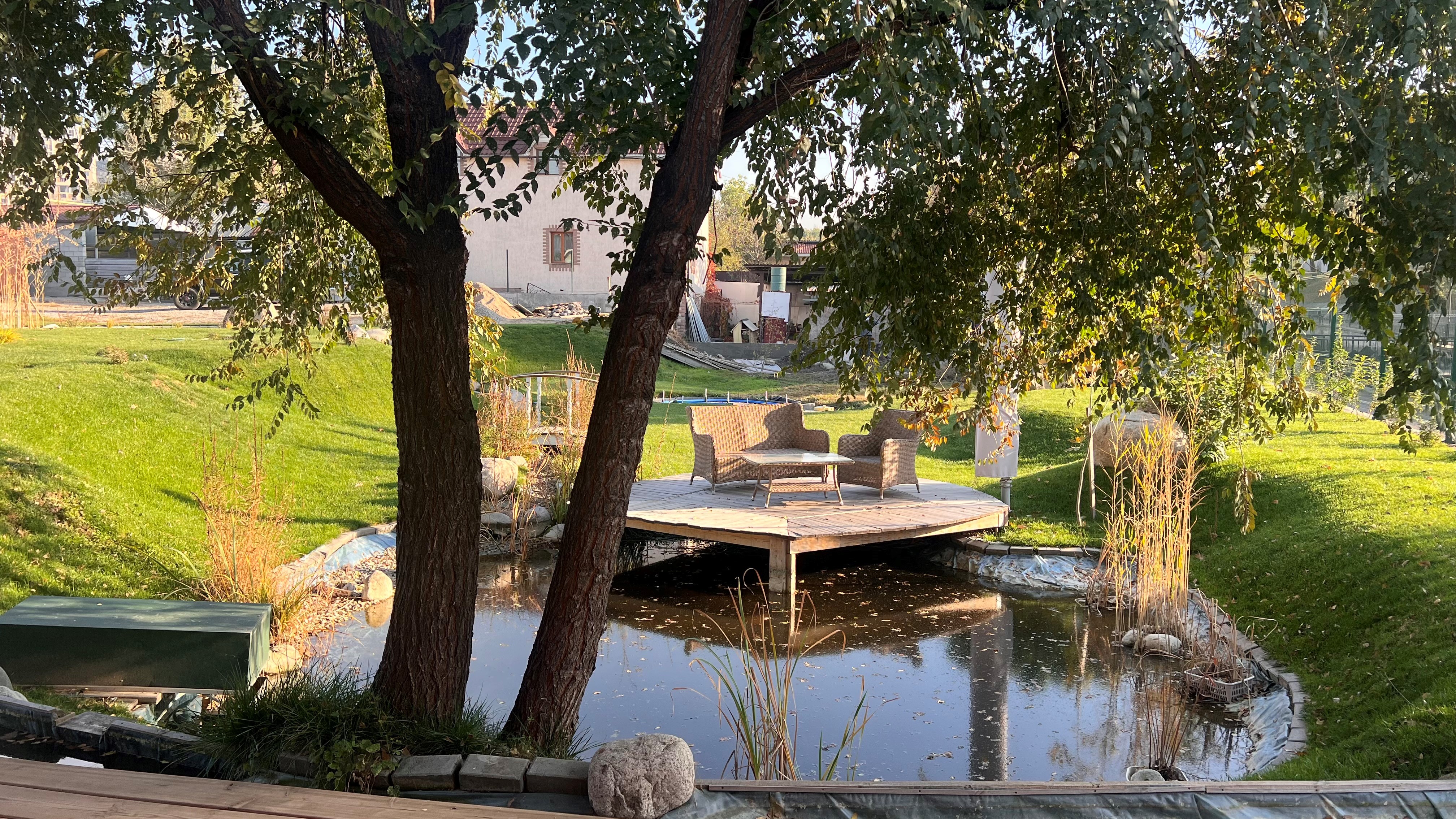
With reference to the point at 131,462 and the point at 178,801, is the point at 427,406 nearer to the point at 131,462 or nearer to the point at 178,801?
the point at 178,801

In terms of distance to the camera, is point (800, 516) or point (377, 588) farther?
point (800, 516)

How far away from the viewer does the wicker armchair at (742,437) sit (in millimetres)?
9461

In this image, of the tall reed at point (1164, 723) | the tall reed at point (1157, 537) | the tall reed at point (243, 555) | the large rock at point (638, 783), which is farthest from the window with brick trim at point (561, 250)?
the large rock at point (638, 783)

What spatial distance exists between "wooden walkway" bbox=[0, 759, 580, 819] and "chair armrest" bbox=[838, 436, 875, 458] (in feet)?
23.5

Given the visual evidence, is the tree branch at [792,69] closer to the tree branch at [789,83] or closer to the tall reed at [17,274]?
the tree branch at [789,83]

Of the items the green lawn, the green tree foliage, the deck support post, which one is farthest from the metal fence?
the green tree foliage

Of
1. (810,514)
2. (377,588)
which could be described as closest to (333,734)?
(377,588)

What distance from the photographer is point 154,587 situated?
638cm

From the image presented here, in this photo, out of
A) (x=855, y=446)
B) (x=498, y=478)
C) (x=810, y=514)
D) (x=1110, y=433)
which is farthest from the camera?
(x=1110, y=433)

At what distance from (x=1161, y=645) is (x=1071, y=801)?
391 cm

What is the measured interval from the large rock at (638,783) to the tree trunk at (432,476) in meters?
0.83

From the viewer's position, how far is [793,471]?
9148 millimetres

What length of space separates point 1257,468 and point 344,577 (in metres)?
7.42

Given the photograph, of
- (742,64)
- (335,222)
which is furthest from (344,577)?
(742,64)
